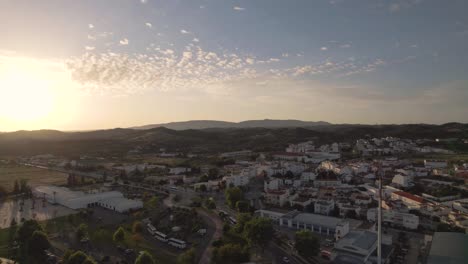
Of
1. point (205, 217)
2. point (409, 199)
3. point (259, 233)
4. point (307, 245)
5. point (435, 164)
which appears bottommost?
point (205, 217)

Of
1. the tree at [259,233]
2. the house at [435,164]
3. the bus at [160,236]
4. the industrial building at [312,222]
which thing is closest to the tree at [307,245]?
the tree at [259,233]

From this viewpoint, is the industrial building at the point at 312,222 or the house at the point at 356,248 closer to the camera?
the house at the point at 356,248

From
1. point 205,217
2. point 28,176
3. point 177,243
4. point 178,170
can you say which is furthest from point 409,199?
point 28,176

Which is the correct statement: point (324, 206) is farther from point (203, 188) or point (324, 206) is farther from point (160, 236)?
point (203, 188)

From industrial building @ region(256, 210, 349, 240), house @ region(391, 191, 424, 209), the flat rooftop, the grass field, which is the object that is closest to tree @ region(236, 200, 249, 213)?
industrial building @ region(256, 210, 349, 240)

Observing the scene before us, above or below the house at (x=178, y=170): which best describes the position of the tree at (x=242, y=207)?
below

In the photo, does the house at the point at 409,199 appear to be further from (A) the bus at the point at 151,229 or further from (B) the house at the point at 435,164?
(A) the bus at the point at 151,229

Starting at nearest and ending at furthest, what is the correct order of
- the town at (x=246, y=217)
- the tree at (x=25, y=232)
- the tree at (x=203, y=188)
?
1. the town at (x=246, y=217)
2. the tree at (x=25, y=232)
3. the tree at (x=203, y=188)

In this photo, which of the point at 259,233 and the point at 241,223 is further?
the point at 241,223
